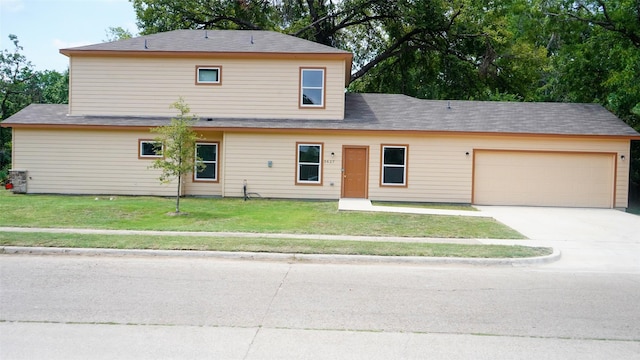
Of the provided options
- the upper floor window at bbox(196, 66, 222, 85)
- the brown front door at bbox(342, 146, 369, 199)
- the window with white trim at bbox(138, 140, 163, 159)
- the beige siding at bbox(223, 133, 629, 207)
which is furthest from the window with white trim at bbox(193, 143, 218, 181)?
the brown front door at bbox(342, 146, 369, 199)

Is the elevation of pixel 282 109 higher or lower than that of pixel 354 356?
higher

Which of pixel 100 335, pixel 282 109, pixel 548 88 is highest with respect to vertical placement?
pixel 548 88

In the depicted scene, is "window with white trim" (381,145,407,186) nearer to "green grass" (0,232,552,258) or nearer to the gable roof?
the gable roof

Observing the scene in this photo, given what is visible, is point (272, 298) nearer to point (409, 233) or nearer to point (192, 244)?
point (192, 244)

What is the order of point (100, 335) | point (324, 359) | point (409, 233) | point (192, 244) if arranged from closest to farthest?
point (324, 359), point (100, 335), point (192, 244), point (409, 233)

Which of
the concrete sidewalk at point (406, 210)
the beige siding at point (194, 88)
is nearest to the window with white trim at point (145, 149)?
the beige siding at point (194, 88)

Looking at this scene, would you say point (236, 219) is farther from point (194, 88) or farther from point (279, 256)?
point (194, 88)

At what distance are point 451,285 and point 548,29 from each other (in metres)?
22.5

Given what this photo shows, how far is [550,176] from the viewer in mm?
20188

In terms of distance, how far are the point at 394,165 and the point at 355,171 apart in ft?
5.07

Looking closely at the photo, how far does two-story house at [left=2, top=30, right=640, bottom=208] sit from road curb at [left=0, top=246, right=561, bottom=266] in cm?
1038

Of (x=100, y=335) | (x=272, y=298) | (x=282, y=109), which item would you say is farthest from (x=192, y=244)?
(x=282, y=109)

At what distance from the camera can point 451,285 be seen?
799cm

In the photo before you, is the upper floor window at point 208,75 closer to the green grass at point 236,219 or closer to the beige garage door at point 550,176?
the green grass at point 236,219
